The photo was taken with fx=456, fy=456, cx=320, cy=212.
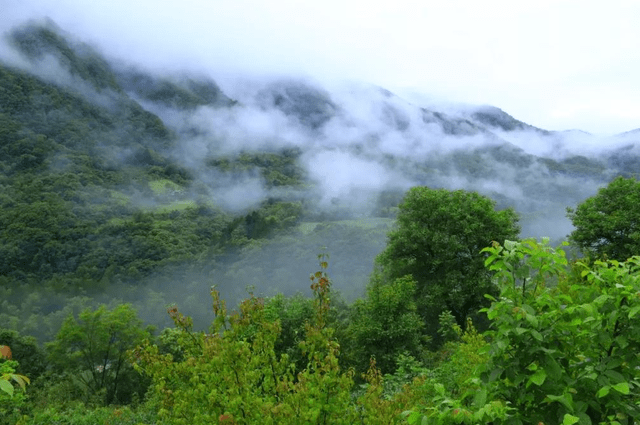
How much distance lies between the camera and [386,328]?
25766 millimetres

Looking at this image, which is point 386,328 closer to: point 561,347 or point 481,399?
point 561,347

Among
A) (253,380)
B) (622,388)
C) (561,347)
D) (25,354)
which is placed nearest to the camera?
(622,388)

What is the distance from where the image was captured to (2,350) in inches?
155

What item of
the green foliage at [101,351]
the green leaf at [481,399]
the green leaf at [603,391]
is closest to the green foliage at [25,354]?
the green foliage at [101,351]

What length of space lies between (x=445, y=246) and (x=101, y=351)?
2878 cm

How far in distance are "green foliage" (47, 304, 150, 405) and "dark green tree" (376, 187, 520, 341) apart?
2175 centimetres

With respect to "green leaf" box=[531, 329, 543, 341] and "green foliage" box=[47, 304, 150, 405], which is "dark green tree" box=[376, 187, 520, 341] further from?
"green leaf" box=[531, 329, 543, 341]

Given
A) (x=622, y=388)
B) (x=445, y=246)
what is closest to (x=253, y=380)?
(x=622, y=388)

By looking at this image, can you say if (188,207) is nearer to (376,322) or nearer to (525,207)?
(525,207)

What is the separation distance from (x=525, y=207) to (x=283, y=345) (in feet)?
634

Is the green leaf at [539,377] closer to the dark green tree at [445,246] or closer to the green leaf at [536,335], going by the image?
the green leaf at [536,335]

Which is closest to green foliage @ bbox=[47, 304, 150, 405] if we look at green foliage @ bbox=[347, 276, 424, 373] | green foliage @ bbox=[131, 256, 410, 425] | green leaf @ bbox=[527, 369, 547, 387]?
green foliage @ bbox=[347, 276, 424, 373]

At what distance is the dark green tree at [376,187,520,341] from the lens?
2947cm

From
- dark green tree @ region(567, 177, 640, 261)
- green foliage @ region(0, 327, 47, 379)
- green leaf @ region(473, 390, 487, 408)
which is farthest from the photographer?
green foliage @ region(0, 327, 47, 379)
